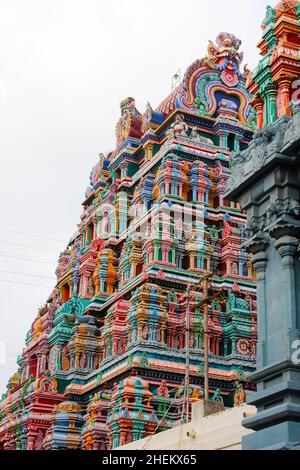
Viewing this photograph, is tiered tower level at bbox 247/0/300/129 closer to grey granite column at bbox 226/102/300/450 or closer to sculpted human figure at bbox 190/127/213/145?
grey granite column at bbox 226/102/300/450

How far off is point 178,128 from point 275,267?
25.2m

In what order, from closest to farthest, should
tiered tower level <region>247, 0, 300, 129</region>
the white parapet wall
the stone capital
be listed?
the stone capital, tiered tower level <region>247, 0, 300, 129</region>, the white parapet wall

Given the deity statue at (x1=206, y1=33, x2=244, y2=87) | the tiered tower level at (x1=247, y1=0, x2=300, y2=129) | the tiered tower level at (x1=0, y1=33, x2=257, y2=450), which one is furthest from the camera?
the deity statue at (x1=206, y1=33, x2=244, y2=87)

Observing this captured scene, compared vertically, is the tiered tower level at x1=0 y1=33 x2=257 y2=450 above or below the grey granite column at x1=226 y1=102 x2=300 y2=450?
above

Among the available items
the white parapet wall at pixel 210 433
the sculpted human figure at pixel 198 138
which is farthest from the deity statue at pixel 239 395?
the sculpted human figure at pixel 198 138

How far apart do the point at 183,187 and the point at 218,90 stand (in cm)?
666

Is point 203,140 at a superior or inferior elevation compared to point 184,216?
superior

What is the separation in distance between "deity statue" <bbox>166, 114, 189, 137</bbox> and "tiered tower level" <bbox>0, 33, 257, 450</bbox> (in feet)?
0.20

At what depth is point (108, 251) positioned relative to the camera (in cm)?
4153

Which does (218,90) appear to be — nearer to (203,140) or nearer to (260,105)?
(203,140)

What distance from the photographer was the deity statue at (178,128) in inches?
1580

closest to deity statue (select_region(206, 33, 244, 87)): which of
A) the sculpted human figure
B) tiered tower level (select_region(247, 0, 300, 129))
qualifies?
the sculpted human figure

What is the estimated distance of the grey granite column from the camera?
14.4 metres
